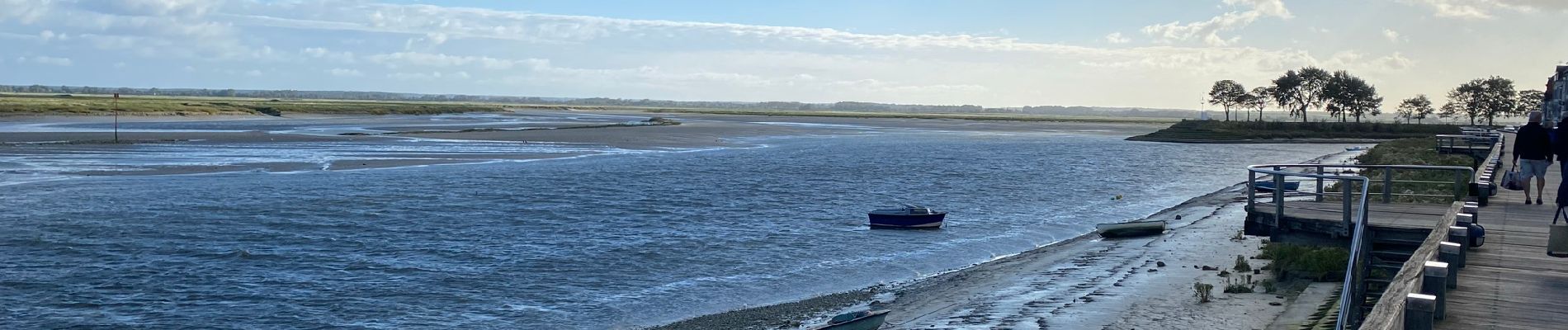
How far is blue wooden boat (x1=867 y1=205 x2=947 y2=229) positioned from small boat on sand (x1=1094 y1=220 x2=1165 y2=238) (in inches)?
191

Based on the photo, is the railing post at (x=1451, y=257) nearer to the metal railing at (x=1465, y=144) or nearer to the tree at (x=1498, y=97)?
the metal railing at (x=1465, y=144)

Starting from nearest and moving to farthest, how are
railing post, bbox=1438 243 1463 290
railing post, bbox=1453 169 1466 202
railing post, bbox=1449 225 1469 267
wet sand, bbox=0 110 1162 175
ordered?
railing post, bbox=1438 243 1463 290 < railing post, bbox=1449 225 1469 267 < railing post, bbox=1453 169 1466 202 < wet sand, bbox=0 110 1162 175

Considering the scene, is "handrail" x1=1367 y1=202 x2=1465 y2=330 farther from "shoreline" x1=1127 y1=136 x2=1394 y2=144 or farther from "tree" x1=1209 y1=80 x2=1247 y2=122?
"tree" x1=1209 y1=80 x2=1247 y2=122

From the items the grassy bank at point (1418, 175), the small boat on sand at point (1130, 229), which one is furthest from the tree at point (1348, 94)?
the small boat on sand at point (1130, 229)

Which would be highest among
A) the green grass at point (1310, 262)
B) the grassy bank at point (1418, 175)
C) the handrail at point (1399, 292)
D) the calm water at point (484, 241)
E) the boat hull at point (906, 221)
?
the handrail at point (1399, 292)

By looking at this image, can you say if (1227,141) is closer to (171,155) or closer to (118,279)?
(171,155)

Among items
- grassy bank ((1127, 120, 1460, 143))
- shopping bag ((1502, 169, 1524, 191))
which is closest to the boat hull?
shopping bag ((1502, 169, 1524, 191))

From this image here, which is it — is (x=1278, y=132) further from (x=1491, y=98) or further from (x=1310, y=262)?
(x=1310, y=262)

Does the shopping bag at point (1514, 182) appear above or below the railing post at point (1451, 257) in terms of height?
above

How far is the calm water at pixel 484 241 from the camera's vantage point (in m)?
21.2

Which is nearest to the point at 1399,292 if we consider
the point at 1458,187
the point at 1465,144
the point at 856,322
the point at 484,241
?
the point at 856,322

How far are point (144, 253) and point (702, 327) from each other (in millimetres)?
14689

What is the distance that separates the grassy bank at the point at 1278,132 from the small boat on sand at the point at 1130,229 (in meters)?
96.9

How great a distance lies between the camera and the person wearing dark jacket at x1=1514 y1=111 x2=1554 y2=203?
1872 centimetres
